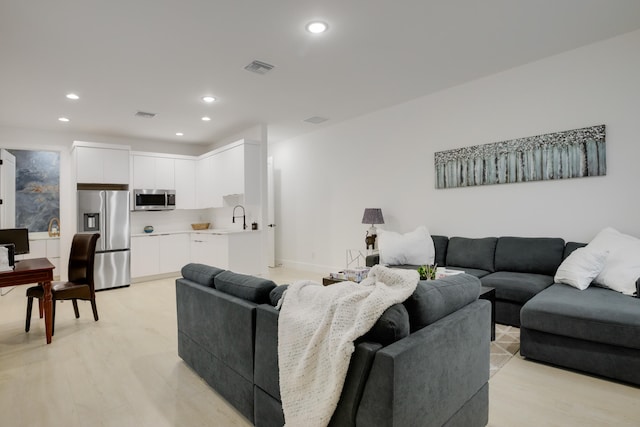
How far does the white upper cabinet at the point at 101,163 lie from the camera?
217 inches

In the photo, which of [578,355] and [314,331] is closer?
[314,331]

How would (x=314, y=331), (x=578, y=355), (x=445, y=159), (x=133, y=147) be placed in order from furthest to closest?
(x=133, y=147) → (x=445, y=159) → (x=578, y=355) → (x=314, y=331)

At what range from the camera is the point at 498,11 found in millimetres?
2734

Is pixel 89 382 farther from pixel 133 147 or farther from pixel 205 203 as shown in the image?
pixel 133 147

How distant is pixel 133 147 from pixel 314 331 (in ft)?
21.8

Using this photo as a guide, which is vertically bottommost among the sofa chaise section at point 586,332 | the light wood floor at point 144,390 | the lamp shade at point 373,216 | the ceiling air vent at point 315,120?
the light wood floor at point 144,390

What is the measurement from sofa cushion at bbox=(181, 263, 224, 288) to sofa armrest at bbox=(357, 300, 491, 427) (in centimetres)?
144

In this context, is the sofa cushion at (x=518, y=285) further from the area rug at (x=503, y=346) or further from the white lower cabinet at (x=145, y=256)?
the white lower cabinet at (x=145, y=256)

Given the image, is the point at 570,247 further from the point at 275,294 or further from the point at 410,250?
the point at 275,294

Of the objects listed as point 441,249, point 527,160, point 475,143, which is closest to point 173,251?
point 441,249

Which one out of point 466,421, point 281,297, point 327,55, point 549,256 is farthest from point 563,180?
point 281,297

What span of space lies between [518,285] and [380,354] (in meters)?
2.58

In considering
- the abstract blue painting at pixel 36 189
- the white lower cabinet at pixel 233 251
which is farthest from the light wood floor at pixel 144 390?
the abstract blue painting at pixel 36 189

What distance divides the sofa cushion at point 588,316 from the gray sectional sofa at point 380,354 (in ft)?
3.29
